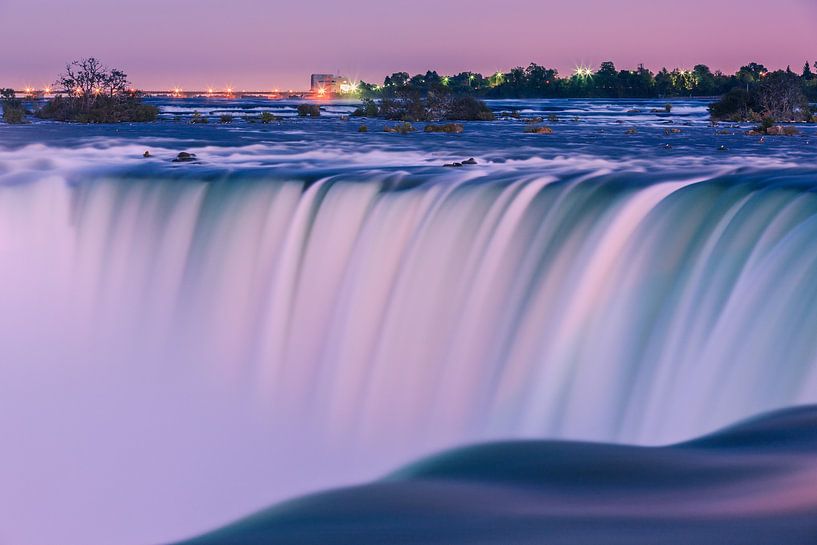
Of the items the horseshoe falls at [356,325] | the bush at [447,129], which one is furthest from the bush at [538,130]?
the horseshoe falls at [356,325]

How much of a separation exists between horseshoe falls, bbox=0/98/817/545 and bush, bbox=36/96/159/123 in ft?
120

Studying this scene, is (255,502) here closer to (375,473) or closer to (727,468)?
(375,473)

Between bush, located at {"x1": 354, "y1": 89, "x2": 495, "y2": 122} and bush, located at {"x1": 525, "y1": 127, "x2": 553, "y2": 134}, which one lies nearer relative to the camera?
bush, located at {"x1": 525, "y1": 127, "x2": 553, "y2": 134}

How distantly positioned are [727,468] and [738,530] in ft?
2.83

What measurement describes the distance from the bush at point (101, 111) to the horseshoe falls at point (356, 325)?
36541 millimetres

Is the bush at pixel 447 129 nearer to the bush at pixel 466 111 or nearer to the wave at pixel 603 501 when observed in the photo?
the bush at pixel 466 111

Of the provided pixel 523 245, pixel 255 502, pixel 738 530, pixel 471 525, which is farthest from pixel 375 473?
pixel 738 530

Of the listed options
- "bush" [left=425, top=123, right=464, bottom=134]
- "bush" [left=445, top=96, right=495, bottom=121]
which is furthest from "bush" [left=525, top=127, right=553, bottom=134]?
"bush" [left=445, top=96, right=495, bottom=121]

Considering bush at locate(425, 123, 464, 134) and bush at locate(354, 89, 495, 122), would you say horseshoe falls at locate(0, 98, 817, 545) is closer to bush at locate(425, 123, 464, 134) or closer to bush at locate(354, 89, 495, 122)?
bush at locate(425, 123, 464, 134)

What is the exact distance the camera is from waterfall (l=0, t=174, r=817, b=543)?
8.50 meters

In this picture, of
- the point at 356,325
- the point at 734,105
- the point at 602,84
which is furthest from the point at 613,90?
the point at 356,325

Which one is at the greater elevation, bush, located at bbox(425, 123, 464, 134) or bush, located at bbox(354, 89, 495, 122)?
bush, located at bbox(354, 89, 495, 122)

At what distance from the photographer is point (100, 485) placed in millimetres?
10070

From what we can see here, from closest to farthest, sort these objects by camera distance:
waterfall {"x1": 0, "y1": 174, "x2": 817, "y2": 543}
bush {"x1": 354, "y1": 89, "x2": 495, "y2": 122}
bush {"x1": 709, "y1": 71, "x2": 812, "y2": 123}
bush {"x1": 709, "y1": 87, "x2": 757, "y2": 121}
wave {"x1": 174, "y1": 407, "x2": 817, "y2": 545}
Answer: wave {"x1": 174, "y1": 407, "x2": 817, "y2": 545} → waterfall {"x1": 0, "y1": 174, "x2": 817, "y2": 543} → bush {"x1": 709, "y1": 71, "x2": 812, "y2": 123} → bush {"x1": 709, "y1": 87, "x2": 757, "y2": 121} → bush {"x1": 354, "y1": 89, "x2": 495, "y2": 122}
